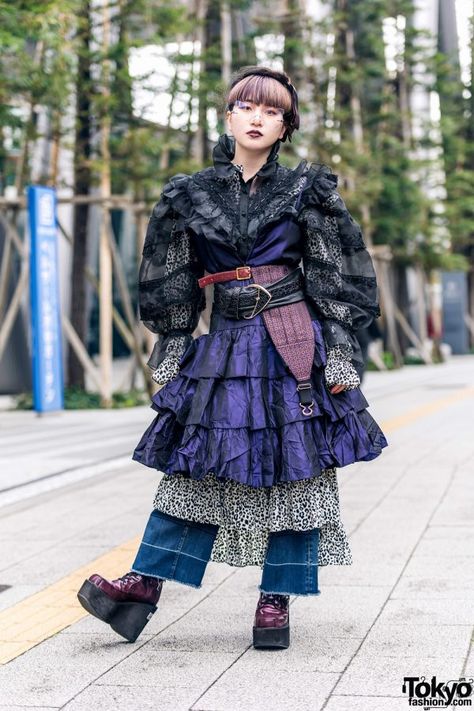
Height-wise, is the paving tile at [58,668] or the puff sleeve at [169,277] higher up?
the puff sleeve at [169,277]

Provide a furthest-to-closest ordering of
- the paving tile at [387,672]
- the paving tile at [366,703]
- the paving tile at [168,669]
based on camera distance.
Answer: the paving tile at [168,669] → the paving tile at [387,672] → the paving tile at [366,703]

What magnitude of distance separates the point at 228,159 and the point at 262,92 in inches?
9.7

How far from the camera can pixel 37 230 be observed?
48.1 ft

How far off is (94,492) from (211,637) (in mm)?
3933

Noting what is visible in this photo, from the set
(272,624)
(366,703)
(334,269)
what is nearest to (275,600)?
(272,624)

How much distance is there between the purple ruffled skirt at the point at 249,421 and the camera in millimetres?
4043

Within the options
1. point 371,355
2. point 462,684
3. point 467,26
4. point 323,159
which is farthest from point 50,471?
point 467,26

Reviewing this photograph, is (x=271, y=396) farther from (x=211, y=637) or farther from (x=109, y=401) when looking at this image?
(x=109, y=401)

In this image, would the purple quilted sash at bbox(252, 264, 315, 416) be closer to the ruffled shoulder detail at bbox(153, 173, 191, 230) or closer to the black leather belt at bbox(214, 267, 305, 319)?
the black leather belt at bbox(214, 267, 305, 319)

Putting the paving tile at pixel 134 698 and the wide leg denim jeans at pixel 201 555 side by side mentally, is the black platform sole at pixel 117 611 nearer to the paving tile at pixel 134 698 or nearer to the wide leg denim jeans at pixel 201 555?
the wide leg denim jeans at pixel 201 555

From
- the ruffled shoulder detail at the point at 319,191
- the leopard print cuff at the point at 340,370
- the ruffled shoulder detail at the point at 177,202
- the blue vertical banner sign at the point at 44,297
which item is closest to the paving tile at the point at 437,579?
the leopard print cuff at the point at 340,370

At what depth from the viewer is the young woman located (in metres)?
4.10

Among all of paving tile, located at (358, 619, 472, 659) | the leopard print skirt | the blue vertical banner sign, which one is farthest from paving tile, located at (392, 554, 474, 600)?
the blue vertical banner sign

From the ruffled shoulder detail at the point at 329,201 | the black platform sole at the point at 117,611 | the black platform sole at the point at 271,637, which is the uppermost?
the ruffled shoulder detail at the point at 329,201
